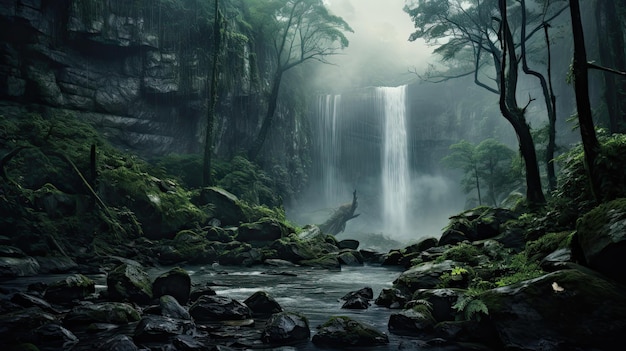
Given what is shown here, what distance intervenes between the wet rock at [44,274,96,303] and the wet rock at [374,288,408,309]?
555 cm

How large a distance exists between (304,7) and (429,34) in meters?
10.9

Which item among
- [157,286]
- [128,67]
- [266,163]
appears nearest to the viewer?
[157,286]

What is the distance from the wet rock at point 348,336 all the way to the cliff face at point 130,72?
19758 mm

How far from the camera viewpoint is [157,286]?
7.67m

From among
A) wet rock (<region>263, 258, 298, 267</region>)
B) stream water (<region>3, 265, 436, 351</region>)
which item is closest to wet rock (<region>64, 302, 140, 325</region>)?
stream water (<region>3, 265, 436, 351</region>)

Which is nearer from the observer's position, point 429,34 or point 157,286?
point 157,286

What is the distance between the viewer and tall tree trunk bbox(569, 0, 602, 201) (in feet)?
22.4

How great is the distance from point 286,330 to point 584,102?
6.04 metres

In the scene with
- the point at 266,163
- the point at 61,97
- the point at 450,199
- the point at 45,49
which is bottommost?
the point at 450,199

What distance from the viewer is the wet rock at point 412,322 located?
18.8 ft

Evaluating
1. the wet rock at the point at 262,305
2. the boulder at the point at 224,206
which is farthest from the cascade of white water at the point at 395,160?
the wet rock at the point at 262,305

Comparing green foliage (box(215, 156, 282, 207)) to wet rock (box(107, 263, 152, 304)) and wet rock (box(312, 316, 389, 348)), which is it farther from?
wet rock (box(312, 316, 389, 348))

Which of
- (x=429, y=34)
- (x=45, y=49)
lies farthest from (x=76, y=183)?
(x=429, y=34)

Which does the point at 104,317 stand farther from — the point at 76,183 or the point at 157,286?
the point at 76,183
